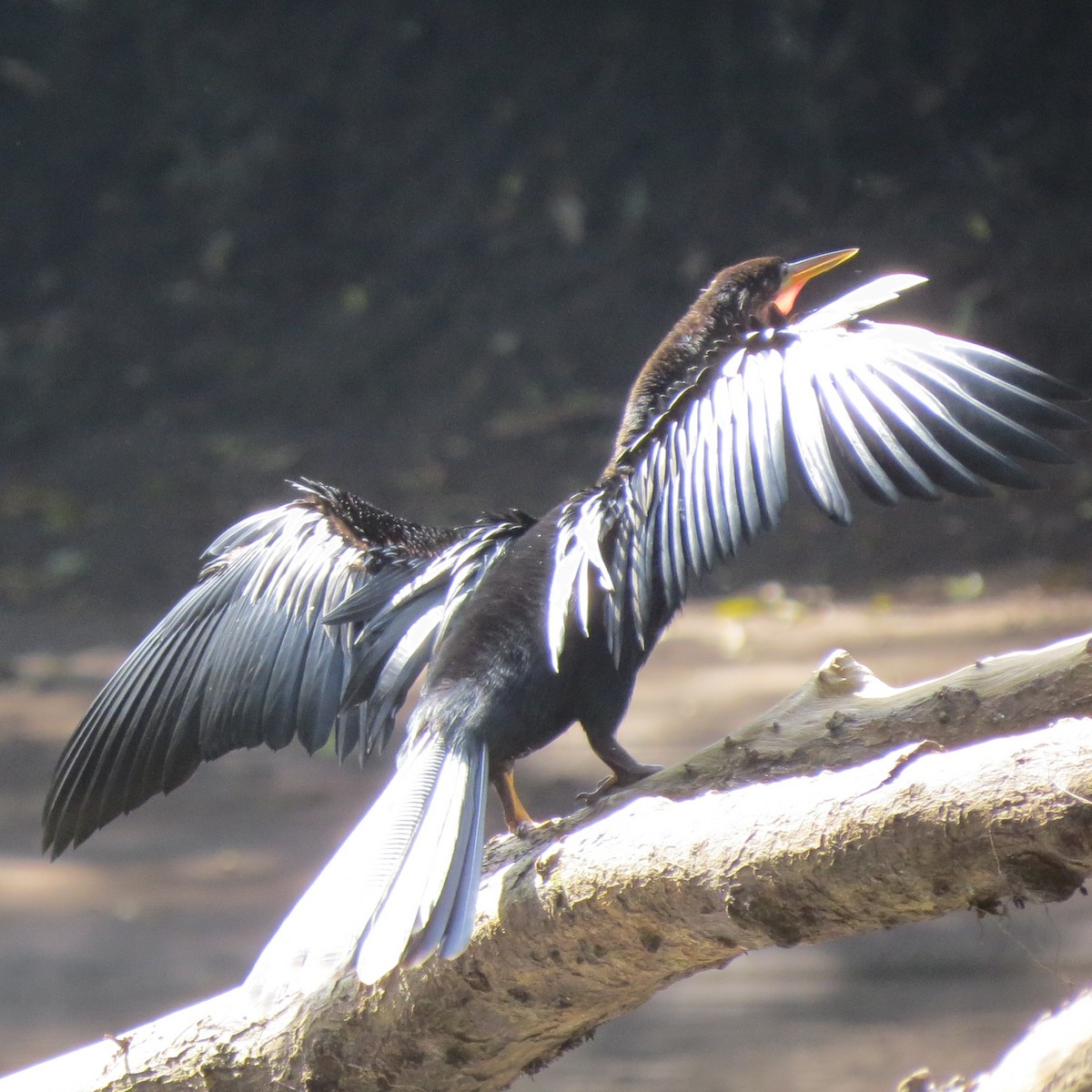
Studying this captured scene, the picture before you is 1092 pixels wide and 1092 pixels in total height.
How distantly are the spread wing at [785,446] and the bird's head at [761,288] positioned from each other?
61 cm

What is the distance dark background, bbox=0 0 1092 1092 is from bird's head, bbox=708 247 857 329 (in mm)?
2924

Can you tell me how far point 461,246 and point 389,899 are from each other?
824 centimetres

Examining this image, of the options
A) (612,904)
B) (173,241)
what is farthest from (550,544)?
(173,241)

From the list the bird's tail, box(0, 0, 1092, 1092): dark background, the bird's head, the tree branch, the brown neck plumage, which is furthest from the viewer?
box(0, 0, 1092, 1092): dark background

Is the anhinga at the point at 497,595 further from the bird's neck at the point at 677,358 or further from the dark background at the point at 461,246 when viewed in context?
the dark background at the point at 461,246

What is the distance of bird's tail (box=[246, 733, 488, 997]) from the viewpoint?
5.77 feet

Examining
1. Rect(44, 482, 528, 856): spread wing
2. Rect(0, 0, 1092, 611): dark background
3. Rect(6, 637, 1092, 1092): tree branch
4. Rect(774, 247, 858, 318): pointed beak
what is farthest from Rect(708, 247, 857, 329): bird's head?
Rect(0, 0, 1092, 611): dark background

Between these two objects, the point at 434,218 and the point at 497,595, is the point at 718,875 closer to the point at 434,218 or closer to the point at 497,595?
the point at 497,595

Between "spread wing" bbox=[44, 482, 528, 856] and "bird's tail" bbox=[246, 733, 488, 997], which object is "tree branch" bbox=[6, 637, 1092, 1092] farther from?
"spread wing" bbox=[44, 482, 528, 856]

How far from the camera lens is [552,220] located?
378 inches

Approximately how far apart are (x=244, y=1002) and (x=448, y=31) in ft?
28.6

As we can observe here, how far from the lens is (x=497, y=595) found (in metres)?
2.37

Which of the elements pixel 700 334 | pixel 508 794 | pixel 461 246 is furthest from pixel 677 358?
pixel 461 246

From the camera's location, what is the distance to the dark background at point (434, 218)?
8430 millimetres
